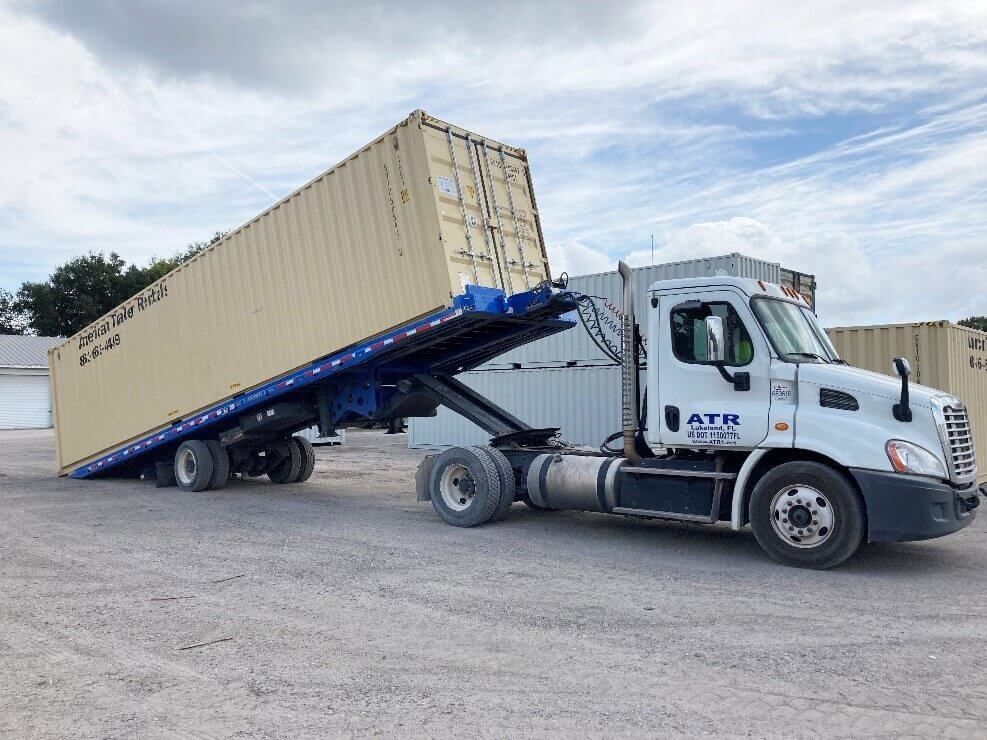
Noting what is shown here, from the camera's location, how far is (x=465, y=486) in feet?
30.8

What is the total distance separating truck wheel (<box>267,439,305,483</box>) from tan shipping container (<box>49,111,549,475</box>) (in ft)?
6.95

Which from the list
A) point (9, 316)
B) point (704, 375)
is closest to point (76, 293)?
point (9, 316)

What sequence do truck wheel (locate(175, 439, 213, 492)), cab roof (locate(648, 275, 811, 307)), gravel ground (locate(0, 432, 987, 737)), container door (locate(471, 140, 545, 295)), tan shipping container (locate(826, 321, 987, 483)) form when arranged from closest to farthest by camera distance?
gravel ground (locate(0, 432, 987, 737)) → cab roof (locate(648, 275, 811, 307)) → container door (locate(471, 140, 545, 295)) → tan shipping container (locate(826, 321, 987, 483)) → truck wheel (locate(175, 439, 213, 492))

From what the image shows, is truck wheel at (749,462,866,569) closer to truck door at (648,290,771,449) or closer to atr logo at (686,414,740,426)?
truck door at (648,290,771,449)

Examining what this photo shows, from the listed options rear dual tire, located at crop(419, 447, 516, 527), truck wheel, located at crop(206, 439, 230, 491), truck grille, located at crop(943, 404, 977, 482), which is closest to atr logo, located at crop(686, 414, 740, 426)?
truck grille, located at crop(943, 404, 977, 482)

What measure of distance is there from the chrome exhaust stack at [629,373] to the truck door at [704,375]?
0.33m

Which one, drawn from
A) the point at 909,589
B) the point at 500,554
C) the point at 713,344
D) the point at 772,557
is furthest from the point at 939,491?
the point at 500,554

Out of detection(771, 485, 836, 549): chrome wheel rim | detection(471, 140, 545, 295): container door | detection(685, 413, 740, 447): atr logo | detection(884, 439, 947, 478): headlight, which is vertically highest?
detection(471, 140, 545, 295): container door

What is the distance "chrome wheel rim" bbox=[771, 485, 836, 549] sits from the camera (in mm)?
6852

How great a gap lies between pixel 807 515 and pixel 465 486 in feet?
12.7

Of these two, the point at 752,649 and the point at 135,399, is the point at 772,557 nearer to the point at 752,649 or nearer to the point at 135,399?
the point at 752,649

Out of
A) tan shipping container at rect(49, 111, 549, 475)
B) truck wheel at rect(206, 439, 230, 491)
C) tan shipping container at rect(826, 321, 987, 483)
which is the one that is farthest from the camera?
truck wheel at rect(206, 439, 230, 491)

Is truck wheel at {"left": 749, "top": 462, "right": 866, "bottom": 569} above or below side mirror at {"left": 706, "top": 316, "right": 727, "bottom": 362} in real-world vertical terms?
below

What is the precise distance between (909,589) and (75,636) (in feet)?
19.9
